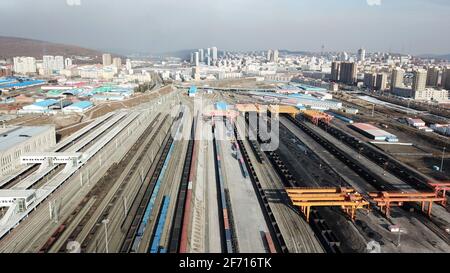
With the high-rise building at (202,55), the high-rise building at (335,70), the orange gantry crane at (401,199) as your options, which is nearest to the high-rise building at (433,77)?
the high-rise building at (335,70)

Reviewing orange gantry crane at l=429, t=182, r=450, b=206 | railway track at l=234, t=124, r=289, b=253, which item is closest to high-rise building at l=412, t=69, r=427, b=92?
railway track at l=234, t=124, r=289, b=253

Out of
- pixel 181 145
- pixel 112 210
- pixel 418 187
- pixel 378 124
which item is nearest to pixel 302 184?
pixel 418 187

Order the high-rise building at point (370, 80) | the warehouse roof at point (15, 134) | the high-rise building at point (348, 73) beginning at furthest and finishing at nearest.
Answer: the high-rise building at point (348, 73)
the high-rise building at point (370, 80)
the warehouse roof at point (15, 134)

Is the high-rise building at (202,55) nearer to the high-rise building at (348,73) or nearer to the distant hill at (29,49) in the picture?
the distant hill at (29,49)

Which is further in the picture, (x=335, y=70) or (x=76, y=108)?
(x=335, y=70)

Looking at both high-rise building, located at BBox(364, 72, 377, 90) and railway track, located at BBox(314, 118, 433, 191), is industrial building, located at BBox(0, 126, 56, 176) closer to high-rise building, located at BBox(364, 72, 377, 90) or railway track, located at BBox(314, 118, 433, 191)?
railway track, located at BBox(314, 118, 433, 191)

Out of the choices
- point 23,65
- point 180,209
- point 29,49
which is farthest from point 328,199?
point 29,49

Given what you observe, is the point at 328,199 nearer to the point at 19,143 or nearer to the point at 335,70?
the point at 19,143
